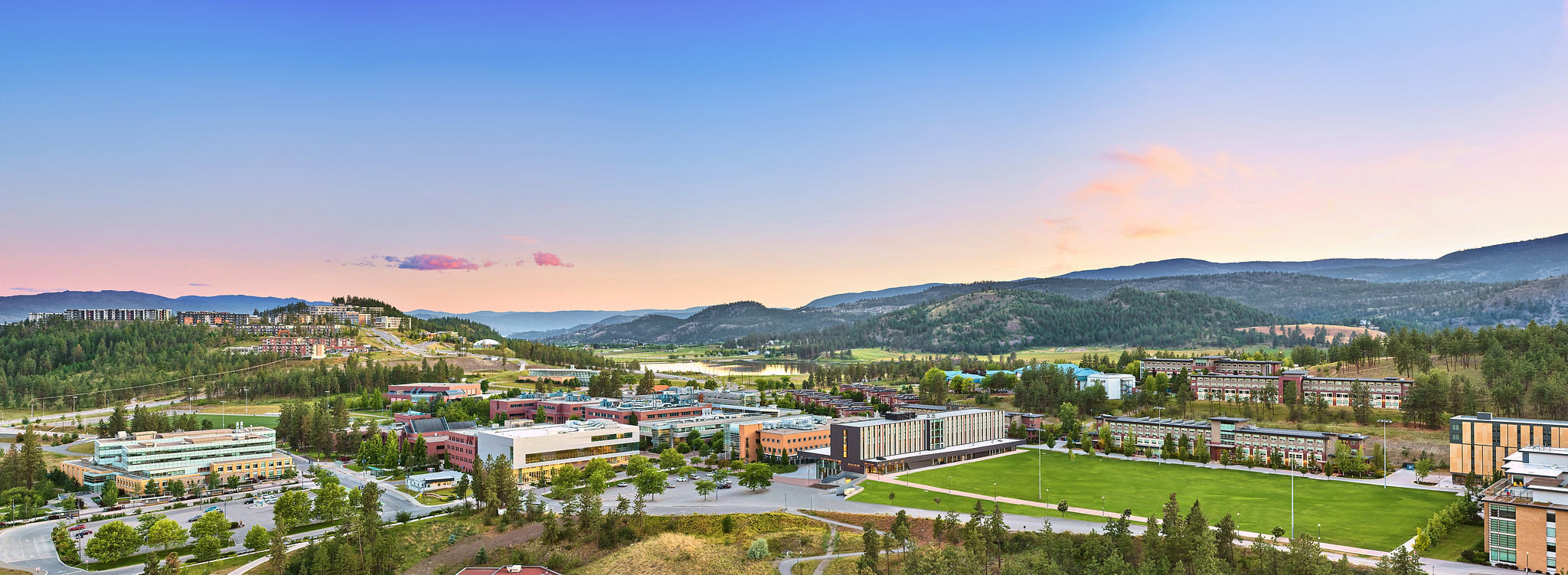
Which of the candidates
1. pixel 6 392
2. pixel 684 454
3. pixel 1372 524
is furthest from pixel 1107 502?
pixel 6 392

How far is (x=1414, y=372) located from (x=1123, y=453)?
35856 millimetres

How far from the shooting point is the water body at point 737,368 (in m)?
153

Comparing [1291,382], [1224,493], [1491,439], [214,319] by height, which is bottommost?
[1224,493]

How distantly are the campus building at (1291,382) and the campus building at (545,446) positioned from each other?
51.6 metres

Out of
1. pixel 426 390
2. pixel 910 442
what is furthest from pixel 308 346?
pixel 910 442

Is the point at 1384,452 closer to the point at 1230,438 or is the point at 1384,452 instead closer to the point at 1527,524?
the point at 1230,438

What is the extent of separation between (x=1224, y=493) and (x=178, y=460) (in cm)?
6417

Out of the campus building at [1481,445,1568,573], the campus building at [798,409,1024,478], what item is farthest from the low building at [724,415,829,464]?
the campus building at [1481,445,1568,573]

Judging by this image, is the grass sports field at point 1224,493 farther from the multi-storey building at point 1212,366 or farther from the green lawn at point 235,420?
the green lawn at point 235,420

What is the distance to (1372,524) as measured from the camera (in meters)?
41.6

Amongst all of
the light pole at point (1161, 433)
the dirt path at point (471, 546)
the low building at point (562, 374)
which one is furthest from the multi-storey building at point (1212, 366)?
the low building at point (562, 374)

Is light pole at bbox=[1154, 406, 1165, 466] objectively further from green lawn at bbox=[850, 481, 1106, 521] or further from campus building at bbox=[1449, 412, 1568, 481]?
green lawn at bbox=[850, 481, 1106, 521]

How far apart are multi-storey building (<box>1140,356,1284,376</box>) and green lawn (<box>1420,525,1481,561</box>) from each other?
4597 centimetres

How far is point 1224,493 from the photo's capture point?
164 feet
